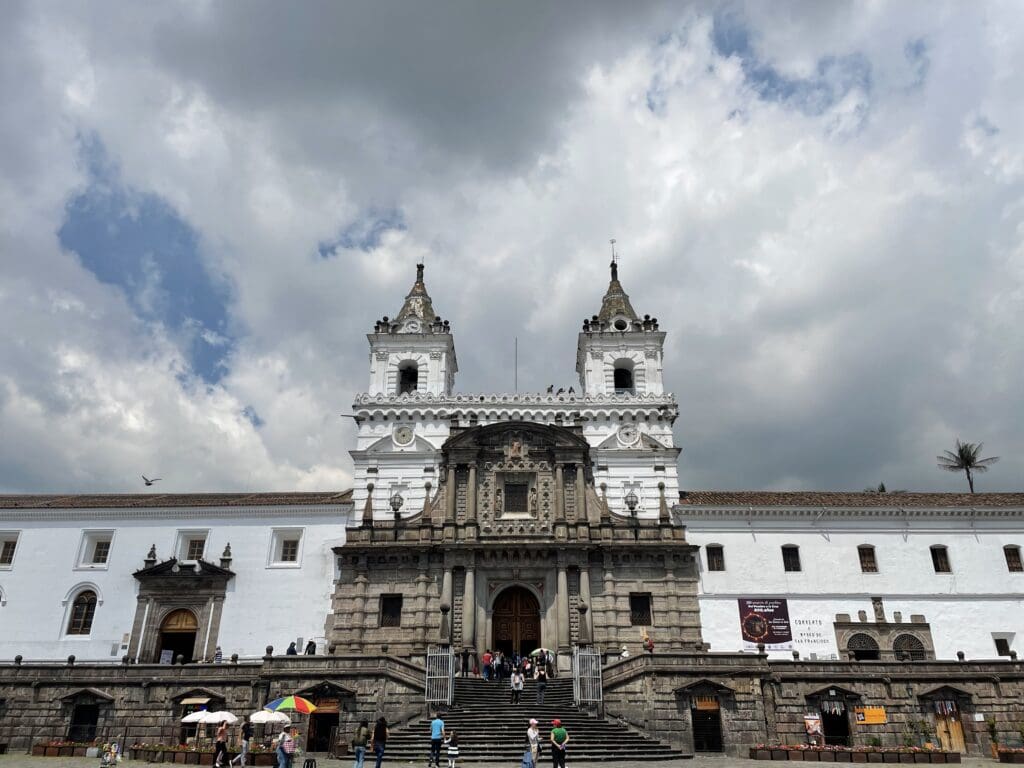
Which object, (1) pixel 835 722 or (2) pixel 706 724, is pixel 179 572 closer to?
(2) pixel 706 724

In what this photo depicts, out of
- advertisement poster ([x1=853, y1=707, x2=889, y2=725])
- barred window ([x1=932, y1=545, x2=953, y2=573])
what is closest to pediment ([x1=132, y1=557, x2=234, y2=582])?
advertisement poster ([x1=853, y1=707, x2=889, y2=725])

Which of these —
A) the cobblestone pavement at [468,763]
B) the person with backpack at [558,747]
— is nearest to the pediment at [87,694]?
the cobblestone pavement at [468,763]

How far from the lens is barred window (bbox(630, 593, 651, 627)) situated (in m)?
38.4

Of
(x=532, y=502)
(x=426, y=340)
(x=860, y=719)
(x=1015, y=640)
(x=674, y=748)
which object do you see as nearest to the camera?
(x=674, y=748)

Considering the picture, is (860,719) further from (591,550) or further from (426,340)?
(426,340)

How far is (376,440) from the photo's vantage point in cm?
4378

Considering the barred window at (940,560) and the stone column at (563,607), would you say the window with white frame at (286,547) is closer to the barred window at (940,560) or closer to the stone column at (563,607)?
the stone column at (563,607)

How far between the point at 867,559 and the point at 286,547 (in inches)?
1224

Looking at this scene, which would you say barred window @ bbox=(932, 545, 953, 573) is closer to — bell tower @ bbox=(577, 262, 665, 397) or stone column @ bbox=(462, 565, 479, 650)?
bell tower @ bbox=(577, 262, 665, 397)

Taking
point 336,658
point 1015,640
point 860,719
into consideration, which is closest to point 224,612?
point 336,658

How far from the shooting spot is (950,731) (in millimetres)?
30703

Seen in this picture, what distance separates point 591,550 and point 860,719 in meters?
14.2

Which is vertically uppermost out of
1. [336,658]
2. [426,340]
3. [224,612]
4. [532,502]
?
[426,340]

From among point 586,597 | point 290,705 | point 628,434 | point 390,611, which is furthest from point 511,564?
point 290,705
